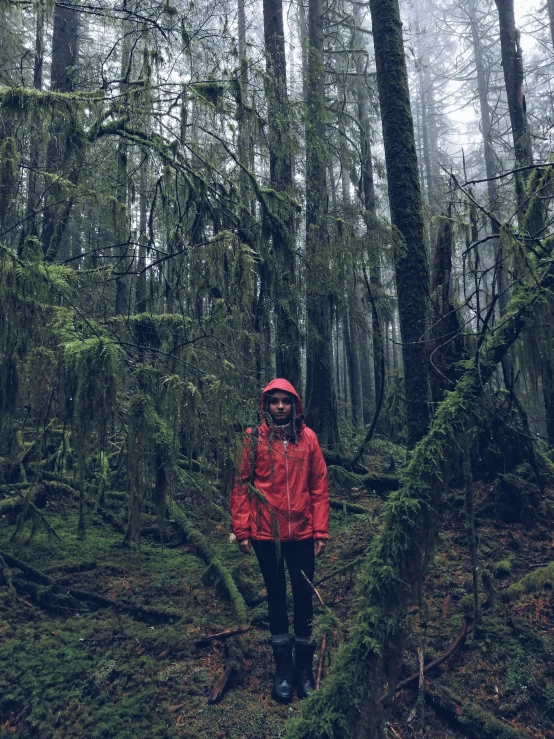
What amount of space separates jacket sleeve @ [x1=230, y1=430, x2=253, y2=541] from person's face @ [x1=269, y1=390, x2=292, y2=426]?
0.54 meters

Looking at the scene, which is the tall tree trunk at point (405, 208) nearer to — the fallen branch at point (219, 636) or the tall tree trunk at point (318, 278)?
the tall tree trunk at point (318, 278)

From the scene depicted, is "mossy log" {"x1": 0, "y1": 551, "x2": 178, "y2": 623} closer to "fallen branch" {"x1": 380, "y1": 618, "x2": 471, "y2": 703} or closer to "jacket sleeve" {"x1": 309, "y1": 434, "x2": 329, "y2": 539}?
"jacket sleeve" {"x1": 309, "y1": 434, "x2": 329, "y2": 539}

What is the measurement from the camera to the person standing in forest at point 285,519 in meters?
3.61

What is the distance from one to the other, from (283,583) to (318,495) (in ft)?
2.32

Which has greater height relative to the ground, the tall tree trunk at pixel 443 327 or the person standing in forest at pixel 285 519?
the tall tree trunk at pixel 443 327

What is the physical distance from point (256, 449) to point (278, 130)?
4.63 meters

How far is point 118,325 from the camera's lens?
425 centimetres

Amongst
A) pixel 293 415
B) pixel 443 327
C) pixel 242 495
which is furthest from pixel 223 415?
pixel 443 327

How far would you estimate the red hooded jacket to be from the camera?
12.1 ft

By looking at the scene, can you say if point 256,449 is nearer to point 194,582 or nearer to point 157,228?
point 194,582

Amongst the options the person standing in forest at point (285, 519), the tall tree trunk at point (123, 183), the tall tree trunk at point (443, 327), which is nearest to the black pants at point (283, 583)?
the person standing in forest at point (285, 519)

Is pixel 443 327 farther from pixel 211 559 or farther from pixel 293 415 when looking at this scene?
pixel 211 559

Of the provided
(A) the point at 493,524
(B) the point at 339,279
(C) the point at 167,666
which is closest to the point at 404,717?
(C) the point at 167,666

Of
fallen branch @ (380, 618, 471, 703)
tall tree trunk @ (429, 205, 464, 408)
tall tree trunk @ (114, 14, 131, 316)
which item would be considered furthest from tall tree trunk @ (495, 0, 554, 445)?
tall tree trunk @ (114, 14, 131, 316)
